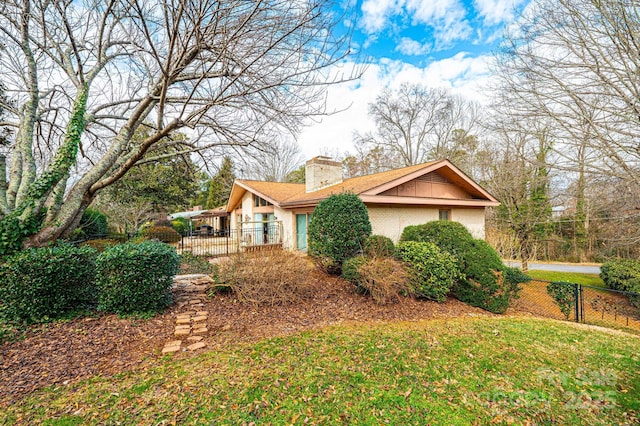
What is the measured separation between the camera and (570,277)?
1373cm

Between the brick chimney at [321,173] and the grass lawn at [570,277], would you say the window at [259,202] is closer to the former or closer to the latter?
the brick chimney at [321,173]

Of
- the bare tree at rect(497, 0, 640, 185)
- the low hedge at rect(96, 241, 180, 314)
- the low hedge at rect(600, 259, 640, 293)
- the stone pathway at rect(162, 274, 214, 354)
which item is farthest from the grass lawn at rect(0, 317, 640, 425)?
the low hedge at rect(600, 259, 640, 293)

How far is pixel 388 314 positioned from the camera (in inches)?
235

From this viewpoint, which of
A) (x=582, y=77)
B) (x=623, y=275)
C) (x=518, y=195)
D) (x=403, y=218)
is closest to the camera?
(x=582, y=77)

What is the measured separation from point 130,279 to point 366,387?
4.69 metres

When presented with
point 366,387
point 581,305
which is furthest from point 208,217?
point 581,305

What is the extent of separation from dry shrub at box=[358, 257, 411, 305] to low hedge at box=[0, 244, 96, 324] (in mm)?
5955

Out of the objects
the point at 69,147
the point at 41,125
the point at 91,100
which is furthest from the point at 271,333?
the point at 41,125

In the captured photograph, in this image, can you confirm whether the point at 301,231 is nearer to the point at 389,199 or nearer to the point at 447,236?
the point at 389,199

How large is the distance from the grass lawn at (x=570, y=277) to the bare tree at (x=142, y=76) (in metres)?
14.9

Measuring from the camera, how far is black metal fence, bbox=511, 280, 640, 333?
750cm

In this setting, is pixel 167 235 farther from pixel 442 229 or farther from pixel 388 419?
pixel 388 419

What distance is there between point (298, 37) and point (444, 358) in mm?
5907

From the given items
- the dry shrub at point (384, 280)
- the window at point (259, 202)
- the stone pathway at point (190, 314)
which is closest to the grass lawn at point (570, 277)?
the dry shrub at point (384, 280)
